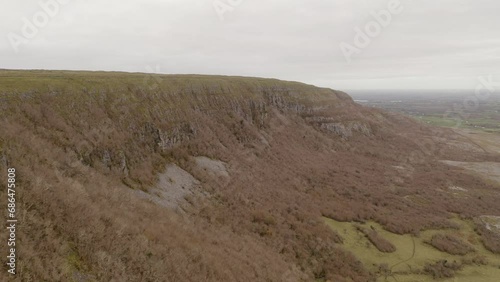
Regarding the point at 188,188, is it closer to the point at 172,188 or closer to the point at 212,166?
the point at 172,188

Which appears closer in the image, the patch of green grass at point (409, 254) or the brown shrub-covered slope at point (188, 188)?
the brown shrub-covered slope at point (188, 188)

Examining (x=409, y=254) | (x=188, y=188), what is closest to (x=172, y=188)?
(x=188, y=188)

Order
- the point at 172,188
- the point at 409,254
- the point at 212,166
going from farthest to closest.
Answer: the point at 212,166 < the point at 409,254 < the point at 172,188

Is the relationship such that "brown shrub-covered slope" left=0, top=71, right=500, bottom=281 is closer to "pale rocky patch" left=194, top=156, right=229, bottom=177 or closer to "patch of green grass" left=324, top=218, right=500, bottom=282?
"pale rocky patch" left=194, top=156, right=229, bottom=177

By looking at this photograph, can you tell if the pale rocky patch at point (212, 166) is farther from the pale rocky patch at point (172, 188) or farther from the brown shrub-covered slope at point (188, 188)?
the pale rocky patch at point (172, 188)

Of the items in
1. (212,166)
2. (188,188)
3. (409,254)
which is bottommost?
(409,254)

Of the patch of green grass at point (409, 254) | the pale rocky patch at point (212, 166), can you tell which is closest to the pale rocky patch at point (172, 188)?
the pale rocky patch at point (212, 166)

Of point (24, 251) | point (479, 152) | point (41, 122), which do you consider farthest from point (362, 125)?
point (24, 251)

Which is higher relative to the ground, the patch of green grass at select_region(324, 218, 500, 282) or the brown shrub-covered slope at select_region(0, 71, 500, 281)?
the brown shrub-covered slope at select_region(0, 71, 500, 281)

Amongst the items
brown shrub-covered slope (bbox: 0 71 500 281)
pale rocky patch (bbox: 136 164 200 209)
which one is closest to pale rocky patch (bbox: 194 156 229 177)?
brown shrub-covered slope (bbox: 0 71 500 281)
